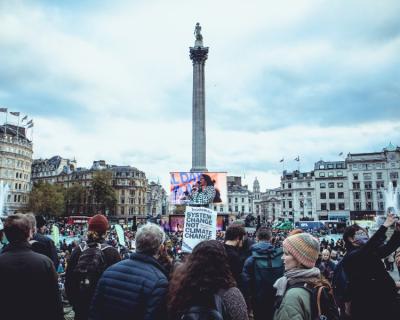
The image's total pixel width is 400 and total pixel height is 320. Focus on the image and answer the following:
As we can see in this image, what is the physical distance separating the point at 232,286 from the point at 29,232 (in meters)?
2.64

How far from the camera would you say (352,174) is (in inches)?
3231

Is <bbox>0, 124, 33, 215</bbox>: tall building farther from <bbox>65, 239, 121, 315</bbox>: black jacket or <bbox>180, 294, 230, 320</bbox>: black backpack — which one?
<bbox>180, 294, 230, 320</bbox>: black backpack

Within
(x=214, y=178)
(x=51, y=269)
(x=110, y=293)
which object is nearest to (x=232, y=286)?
(x=110, y=293)

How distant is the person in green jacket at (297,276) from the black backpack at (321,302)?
49 mm

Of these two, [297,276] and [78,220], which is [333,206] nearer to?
[78,220]

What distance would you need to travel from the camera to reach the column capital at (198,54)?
54375 mm

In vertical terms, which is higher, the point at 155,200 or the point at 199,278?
the point at 155,200

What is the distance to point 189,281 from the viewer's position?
302cm

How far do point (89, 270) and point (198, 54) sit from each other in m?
52.5

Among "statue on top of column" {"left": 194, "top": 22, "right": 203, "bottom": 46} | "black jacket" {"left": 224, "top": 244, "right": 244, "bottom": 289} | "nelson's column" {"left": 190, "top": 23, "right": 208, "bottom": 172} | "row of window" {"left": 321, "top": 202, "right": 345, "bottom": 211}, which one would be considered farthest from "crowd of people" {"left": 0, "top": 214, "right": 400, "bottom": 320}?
"row of window" {"left": 321, "top": 202, "right": 345, "bottom": 211}

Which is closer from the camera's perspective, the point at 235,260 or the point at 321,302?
the point at 321,302

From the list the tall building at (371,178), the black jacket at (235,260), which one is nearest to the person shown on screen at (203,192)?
the black jacket at (235,260)

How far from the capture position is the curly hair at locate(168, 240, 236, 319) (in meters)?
2.99

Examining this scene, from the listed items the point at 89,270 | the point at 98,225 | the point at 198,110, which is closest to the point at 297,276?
the point at 89,270
